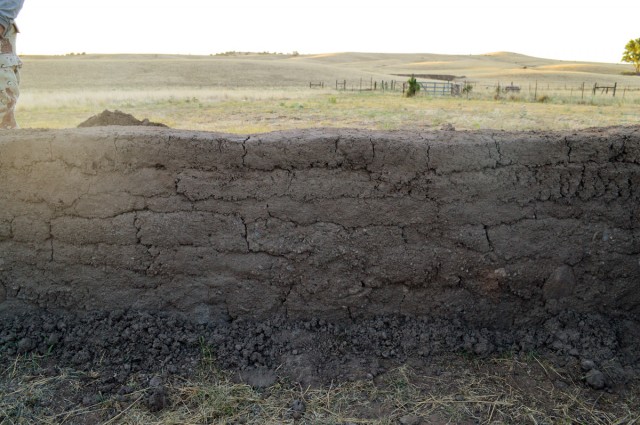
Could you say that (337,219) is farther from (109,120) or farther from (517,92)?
(517,92)

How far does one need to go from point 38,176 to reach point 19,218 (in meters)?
0.30

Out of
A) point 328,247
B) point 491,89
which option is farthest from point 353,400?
point 491,89

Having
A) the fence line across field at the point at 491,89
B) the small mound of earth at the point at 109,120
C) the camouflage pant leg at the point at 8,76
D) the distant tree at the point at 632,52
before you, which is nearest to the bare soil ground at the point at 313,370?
the camouflage pant leg at the point at 8,76

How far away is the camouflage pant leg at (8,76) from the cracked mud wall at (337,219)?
156 centimetres

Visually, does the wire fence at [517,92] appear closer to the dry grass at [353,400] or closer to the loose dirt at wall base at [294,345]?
the loose dirt at wall base at [294,345]

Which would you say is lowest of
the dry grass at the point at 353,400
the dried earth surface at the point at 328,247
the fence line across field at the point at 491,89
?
the dry grass at the point at 353,400

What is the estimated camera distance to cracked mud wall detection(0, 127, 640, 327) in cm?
325

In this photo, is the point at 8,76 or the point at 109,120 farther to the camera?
the point at 109,120

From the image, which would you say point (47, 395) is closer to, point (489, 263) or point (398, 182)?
point (398, 182)

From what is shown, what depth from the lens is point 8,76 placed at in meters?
4.56

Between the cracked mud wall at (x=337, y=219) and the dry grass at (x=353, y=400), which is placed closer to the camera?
the dry grass at (x=353, y=400)

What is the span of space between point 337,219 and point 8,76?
324cm

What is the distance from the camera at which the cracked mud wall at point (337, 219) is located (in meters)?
3.25

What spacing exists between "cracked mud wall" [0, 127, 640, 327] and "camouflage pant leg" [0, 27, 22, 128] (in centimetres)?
156
